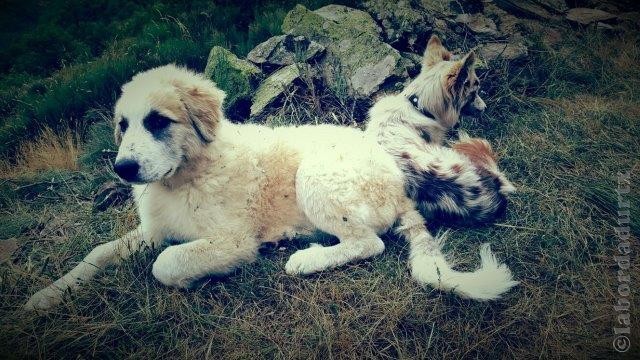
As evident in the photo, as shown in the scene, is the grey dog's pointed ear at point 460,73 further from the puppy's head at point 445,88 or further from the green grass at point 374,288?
the green grass at point 374,288

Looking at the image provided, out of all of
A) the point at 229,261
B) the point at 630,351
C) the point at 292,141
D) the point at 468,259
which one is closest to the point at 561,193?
the point at 468,259

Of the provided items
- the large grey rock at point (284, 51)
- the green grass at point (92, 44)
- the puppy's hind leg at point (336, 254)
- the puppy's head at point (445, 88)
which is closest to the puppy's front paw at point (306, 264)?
the puppy's hind leg at point (336, 254)

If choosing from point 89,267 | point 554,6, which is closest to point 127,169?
point 89,267

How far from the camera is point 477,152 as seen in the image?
10.5 ft

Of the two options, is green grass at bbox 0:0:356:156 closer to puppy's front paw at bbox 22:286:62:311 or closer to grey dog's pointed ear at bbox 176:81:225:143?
grey dog's pointed ear at bbox 176:81:225:143

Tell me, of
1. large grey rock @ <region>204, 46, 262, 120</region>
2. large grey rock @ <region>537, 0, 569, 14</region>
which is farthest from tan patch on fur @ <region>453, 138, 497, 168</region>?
large grey rock @ <region>537, 0, 569, 14</region>

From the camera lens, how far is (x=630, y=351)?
6.82 feet

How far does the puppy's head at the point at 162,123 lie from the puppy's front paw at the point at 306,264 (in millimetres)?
1027

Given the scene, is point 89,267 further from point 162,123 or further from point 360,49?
point 360,49

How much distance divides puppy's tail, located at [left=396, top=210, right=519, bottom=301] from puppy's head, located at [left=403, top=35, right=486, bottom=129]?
50.5 inches

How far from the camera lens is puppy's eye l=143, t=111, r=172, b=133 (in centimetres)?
254

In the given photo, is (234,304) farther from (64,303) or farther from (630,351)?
(630,351)

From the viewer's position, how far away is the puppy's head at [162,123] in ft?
7.98

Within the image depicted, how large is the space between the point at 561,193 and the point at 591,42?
10.9 ft
